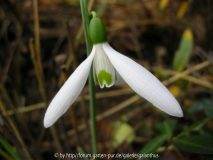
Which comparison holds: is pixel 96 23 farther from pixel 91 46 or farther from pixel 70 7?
pixel 70 7

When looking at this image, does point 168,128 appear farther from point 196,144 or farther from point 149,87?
point 149,87

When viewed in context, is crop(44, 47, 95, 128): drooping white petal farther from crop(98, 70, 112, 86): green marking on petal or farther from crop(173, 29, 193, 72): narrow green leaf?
crop(173, 29, 193, 72): narrow green leaf

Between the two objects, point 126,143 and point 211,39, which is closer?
point 126,143

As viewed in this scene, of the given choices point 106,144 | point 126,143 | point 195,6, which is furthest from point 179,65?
Answer: point 195,6

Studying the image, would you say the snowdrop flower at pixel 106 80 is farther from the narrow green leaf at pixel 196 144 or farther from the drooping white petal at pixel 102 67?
the narrow green leaf at pixel 196 144

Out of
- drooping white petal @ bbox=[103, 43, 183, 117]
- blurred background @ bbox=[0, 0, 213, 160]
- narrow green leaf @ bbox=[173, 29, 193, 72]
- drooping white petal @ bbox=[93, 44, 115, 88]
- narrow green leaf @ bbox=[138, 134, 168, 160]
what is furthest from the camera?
narrow green leaf @ bbox=[173, 29, 193, 72]

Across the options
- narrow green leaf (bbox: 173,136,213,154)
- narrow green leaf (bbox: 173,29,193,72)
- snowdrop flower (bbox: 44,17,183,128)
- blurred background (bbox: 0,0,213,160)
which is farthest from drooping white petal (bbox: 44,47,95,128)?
narrow green leaf (bbox: 173,29,193,72)

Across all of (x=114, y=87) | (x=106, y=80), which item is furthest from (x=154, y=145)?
(x=114, y=87)
